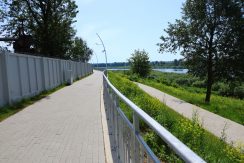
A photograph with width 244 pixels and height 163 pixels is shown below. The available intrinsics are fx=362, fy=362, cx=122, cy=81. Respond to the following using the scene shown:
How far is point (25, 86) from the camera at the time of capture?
17.4 meters

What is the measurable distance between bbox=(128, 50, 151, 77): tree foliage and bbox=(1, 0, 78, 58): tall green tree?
21.7 meters

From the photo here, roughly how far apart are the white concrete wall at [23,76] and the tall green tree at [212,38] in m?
8.91

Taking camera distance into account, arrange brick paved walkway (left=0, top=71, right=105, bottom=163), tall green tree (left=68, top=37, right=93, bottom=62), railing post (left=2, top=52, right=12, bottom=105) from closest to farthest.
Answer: brick paved walkway (left=0, top=71, right=105, bottom=163) → railing post (left=2, top=52, right=12, bottom=105) → tall green tree (left=68, top=37, right=93, bottom=62)

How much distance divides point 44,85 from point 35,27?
875 inches

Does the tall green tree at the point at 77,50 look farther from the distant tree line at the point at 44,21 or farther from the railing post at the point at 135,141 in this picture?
the railing post at the point at 135,141

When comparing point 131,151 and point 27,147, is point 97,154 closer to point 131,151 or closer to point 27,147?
point 27,147

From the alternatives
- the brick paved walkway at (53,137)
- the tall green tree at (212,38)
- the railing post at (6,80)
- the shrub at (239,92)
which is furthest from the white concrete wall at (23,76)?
the shrub at (239,92)

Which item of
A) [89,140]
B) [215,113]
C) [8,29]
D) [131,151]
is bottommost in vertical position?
[215,113]

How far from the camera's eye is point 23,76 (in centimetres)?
1705

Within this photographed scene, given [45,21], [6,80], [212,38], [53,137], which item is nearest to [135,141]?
[53,137]

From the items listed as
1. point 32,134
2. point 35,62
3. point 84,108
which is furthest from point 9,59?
point 32,134

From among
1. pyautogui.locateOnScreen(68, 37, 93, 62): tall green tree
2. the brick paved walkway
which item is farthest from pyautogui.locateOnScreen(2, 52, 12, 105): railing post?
pyautogui.locateOnScreen(68, 37, 93, 62): tall green tree

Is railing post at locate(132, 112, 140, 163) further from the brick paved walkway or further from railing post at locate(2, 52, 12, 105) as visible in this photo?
railing post at locate(2, 52, 12, 105)

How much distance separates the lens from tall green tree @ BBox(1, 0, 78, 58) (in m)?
39.9
